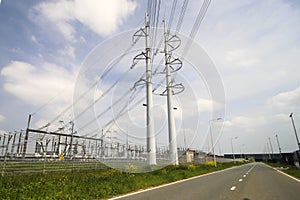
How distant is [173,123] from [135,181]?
2104cm

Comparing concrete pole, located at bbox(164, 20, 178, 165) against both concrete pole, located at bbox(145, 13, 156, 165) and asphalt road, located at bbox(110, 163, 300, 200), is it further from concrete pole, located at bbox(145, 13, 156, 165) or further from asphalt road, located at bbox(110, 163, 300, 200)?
asphalt road, located at bbox(110, 163, 300, 200)

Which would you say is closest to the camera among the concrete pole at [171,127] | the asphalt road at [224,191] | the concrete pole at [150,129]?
the asphalt road at [224,191]

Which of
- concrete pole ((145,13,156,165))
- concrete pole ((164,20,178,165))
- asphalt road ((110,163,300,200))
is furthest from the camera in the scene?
concrete pole ((164,20,178,165))

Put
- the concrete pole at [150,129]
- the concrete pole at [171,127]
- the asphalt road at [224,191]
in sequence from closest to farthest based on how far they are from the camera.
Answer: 1. the asphalt road at [224,191]
2. the concrete pole at [150,129]
3. the concrete pole at [171,127]

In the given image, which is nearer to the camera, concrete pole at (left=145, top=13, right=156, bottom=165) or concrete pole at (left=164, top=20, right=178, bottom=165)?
concrete pole at (left=145, top=13, right=156, bottom=165)

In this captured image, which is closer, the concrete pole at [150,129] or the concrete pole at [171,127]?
the concrete pole at [150,129]

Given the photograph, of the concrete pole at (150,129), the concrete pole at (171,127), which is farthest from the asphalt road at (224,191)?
the concrete pole at (171,127)

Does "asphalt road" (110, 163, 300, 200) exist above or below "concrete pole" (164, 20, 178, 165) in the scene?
below

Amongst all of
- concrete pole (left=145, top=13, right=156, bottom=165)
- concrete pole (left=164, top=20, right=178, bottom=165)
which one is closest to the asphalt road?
concrete pole (left=145, top=13, right=156, bottom=165)

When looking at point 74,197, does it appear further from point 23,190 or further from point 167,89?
point 167,89

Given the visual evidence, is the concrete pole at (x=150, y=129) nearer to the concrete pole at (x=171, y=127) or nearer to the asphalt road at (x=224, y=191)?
the concrete pole at (x=171, y=127)

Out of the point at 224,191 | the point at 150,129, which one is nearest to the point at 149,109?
the point at 150,129

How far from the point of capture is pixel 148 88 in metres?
34.1

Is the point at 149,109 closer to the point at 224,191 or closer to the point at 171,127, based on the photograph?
the point at 171,127
